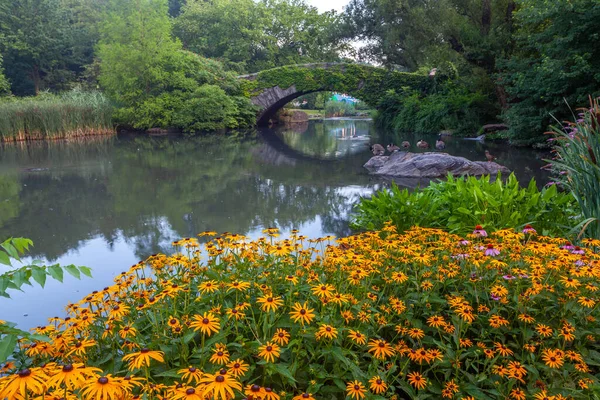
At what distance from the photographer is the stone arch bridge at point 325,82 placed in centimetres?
2231

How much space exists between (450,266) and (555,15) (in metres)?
9.48

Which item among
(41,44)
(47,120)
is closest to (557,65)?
(47,120)

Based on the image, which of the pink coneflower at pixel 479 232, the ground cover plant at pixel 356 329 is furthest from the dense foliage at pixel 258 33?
the ground cover plant at pixel 356 329

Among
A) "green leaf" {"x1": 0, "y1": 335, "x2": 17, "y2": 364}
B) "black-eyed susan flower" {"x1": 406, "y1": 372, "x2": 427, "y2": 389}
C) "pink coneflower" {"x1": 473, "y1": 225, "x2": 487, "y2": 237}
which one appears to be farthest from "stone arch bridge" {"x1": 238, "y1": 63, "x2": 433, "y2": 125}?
"green leaf" {"x1": 0, "y1": 335, "x2": 17, "y2": 364}

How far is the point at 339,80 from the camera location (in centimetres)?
2273

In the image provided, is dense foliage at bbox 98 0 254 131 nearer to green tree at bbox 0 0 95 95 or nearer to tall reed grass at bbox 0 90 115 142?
tall reed grass at bbox 0 90 115 142

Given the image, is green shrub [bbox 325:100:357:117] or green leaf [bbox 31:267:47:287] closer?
green leaf [bbox 31:267:47:287]

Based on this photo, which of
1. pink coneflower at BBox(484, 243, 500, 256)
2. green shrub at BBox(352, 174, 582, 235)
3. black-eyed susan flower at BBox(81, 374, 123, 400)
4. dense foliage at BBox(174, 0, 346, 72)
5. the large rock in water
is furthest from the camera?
dense foliage at BBox(174, 0, 346, 72)

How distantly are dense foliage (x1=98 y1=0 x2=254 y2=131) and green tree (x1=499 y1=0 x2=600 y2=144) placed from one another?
12.9 m

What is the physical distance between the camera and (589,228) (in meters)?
3.23

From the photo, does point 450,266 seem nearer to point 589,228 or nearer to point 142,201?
point 589,228

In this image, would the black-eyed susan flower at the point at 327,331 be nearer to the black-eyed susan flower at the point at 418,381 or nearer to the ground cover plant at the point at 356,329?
the ground cover plant at the point at 356,329

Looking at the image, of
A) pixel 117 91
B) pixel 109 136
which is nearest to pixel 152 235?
pixel 109 136

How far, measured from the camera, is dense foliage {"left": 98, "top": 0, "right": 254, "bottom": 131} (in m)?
20.0
